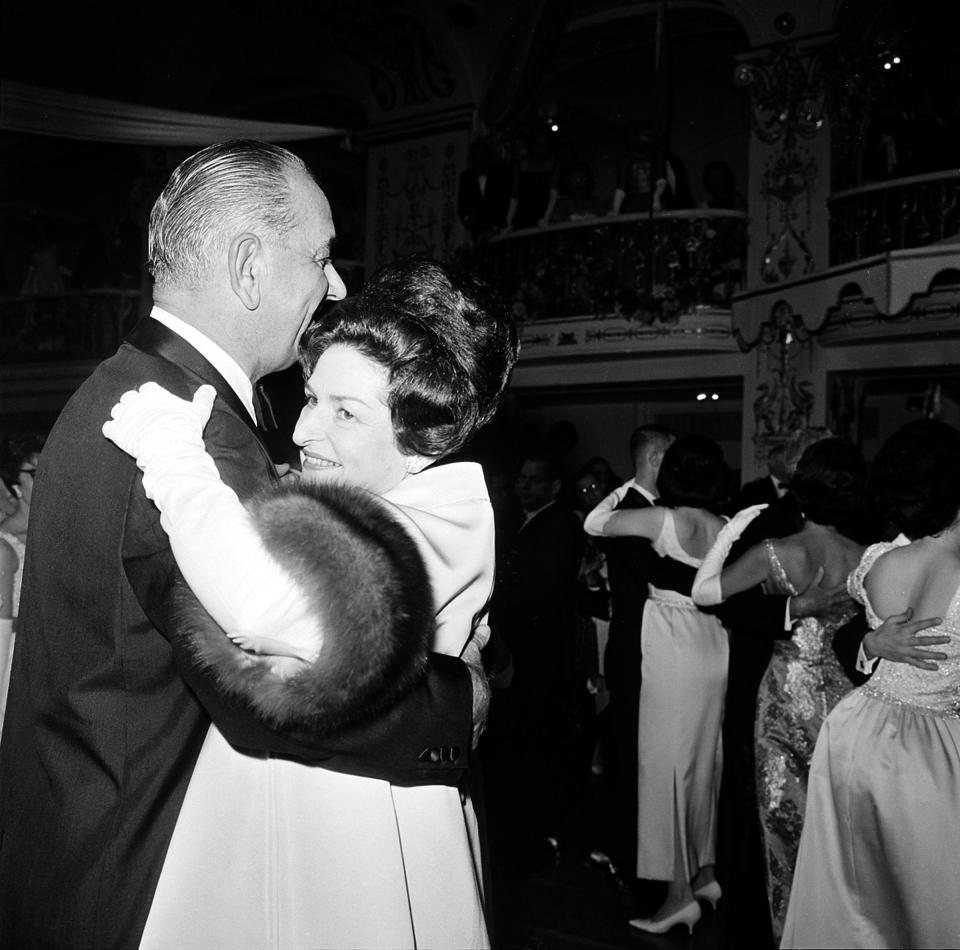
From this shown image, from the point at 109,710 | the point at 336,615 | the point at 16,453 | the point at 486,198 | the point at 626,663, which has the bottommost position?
the point at 626,663

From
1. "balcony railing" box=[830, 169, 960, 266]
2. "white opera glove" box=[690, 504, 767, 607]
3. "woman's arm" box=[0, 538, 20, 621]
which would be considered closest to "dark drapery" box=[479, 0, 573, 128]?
"white opera glove" box=[690, 504, 767, 607]

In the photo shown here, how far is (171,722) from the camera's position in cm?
110

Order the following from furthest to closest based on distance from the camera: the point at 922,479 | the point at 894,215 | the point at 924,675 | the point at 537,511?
the point at 894,215 → the point at 537,511 → the point at 924,675 → the point at 922,479

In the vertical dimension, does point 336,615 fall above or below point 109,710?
above

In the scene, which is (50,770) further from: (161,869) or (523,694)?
(523,694)

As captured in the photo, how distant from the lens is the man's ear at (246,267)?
1174mm

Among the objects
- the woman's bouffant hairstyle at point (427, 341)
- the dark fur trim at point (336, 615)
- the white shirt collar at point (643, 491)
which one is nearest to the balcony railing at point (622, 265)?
the white shirt collar at point (643, 491)

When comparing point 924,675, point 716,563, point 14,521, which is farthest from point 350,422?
point 14,521

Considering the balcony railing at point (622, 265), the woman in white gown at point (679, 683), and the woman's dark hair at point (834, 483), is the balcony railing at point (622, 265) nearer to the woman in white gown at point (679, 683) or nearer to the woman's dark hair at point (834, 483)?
the woman in white gown at point (679, 683)

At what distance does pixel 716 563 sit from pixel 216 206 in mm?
2736

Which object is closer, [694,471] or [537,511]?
[694,471]

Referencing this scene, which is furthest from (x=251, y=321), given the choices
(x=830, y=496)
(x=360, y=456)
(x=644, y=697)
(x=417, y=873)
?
(x=644, y=697)

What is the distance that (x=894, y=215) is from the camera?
8.41 meters

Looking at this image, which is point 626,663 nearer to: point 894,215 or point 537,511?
point 537,511
